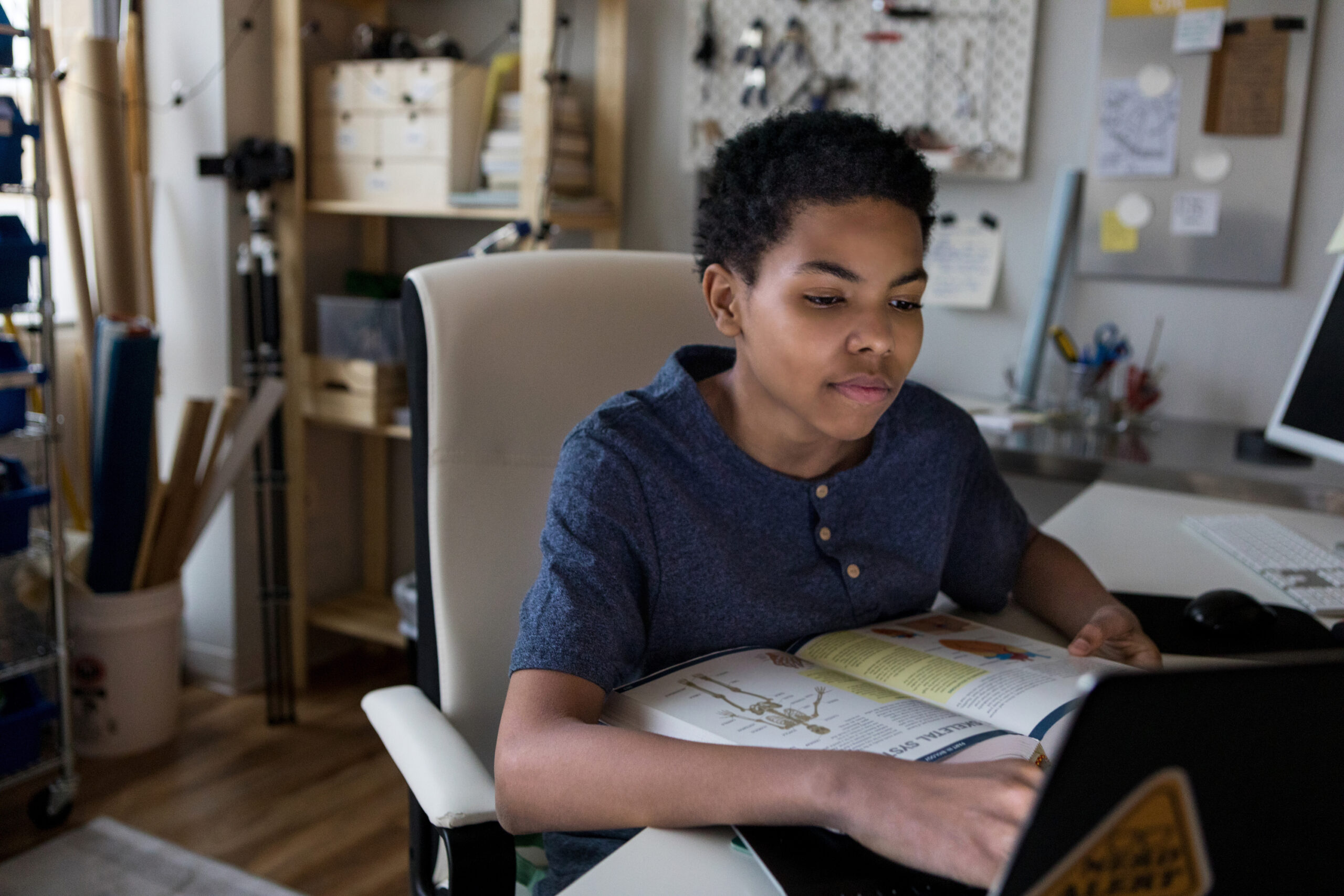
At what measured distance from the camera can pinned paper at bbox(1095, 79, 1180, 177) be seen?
2033mm

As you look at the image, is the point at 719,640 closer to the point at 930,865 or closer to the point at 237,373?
the point at 930,865

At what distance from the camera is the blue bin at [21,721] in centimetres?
195

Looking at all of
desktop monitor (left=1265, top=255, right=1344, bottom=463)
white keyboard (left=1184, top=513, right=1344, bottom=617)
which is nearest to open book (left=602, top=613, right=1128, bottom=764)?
white keyboard (left=1184, top=513, right=1344, bottom=617)

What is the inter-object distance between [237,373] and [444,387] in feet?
5.76

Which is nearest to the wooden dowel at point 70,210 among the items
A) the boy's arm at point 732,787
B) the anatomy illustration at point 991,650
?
the boy's arm at point 732,787

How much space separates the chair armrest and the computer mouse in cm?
71

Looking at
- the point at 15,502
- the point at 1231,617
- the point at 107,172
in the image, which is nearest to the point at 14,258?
the point at 15,502

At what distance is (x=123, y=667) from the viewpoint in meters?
2.27

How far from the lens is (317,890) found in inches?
73.1

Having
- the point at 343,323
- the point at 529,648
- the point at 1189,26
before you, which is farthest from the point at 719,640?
the point at 343,323

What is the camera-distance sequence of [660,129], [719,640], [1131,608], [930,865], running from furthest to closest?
[660,129] < [1131,608] < [719,640] < [930,865]

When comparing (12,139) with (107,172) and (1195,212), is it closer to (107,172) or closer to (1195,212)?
(107,172)

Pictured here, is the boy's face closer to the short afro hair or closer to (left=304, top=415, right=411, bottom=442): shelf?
the short afro hair

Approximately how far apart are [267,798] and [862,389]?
176cm
